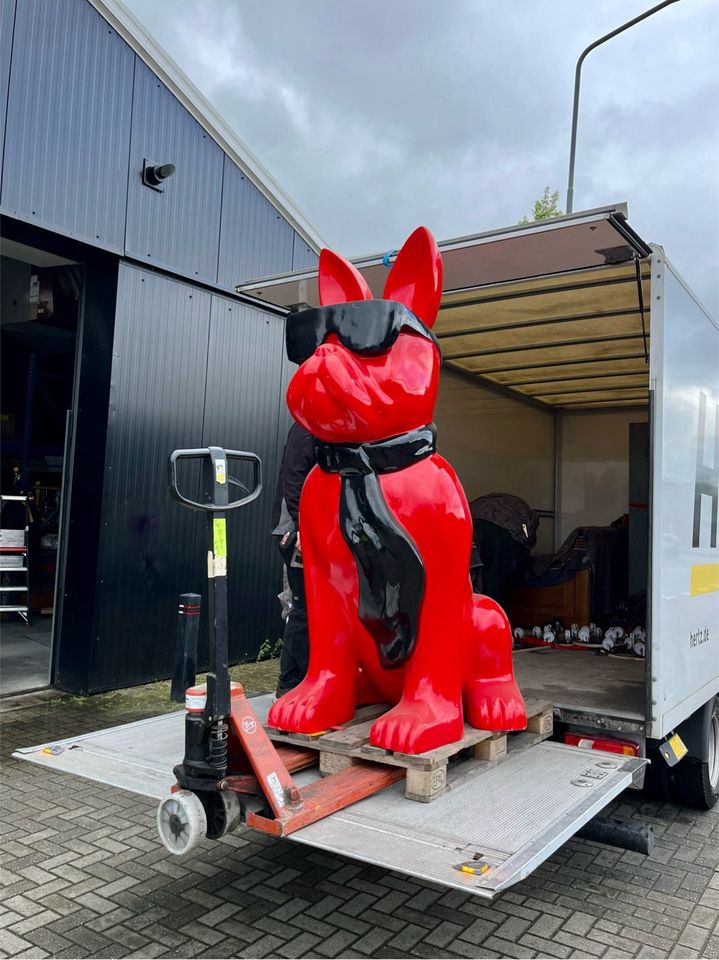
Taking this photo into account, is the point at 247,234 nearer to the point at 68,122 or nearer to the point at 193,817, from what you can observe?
the point at 68,122

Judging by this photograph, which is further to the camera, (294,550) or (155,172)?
(155,172)

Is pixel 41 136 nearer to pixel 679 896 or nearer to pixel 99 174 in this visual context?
pixel 99 174

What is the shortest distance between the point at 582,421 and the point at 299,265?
319cm

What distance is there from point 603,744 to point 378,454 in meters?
1.58

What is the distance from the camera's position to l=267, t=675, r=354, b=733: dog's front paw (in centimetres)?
299

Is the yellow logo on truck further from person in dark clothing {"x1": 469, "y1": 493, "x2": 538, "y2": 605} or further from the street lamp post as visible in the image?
the street lamp post

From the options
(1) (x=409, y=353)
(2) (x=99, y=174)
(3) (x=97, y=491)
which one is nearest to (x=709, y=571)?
(1) (x=409, y=353)

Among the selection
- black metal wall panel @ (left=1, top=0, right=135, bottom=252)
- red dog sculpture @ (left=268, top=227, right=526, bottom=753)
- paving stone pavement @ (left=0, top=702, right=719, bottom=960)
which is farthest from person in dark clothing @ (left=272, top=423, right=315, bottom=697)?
black metal wall panel @ (left=1, top=0, right=135, bottom=252)

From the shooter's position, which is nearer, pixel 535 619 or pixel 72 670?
pixel 72 670

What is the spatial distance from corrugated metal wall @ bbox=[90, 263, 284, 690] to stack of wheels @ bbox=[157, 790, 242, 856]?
3677 mm

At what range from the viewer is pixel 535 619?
6.18 m

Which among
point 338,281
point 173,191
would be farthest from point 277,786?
point 173,191

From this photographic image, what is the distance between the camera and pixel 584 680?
4.21 metres

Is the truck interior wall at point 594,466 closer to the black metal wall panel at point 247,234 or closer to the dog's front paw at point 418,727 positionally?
the black metal wall panel at point 247,234
